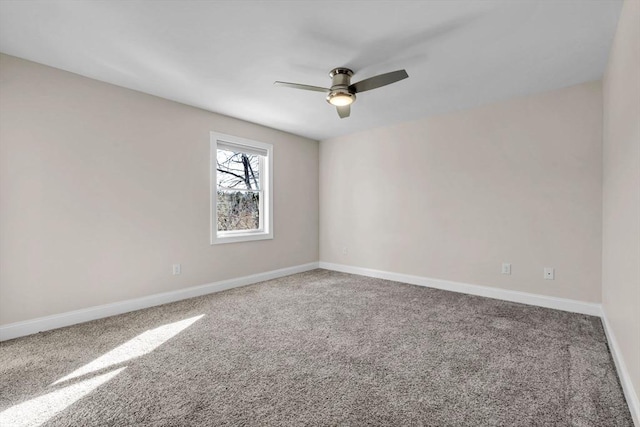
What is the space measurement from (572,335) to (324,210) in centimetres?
380

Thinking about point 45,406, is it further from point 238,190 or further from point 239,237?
point 238,190

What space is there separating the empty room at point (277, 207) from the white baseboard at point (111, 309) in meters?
0.02

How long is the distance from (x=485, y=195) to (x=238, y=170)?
3.39m

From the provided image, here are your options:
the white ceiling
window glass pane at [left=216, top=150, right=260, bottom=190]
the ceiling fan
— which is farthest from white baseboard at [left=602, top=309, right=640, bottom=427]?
window glass pane at [left=216, top=150, right=260, bottom=190]

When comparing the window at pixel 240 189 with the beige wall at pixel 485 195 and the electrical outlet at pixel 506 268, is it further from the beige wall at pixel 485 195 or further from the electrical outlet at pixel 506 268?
the electrical outlet at pixel 506 268

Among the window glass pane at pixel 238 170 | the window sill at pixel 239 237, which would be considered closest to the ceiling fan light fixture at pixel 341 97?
the window glass pane at pixel 238 170

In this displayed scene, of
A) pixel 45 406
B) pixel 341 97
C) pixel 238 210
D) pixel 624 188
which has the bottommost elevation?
pixel 45 406

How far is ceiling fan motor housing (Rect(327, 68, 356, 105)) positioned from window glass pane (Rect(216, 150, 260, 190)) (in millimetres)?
2090

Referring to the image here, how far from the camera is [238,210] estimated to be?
4438 mm

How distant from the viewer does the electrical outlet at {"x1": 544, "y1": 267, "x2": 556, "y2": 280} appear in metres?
3.27

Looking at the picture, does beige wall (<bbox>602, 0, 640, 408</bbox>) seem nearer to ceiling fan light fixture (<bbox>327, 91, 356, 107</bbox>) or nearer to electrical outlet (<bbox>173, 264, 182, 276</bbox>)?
ceiling fan light fixture (<bbox>327, 91, 356, 107</bbox>)

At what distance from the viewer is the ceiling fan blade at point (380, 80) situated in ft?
7.64

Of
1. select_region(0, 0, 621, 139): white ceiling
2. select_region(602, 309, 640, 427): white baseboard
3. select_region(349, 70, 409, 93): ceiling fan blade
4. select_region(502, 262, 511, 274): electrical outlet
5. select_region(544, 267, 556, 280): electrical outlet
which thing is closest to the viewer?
select_region(602, 309, 640, 427): white baseboard

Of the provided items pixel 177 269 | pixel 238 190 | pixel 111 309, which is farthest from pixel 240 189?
pixel 111 309
